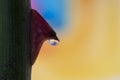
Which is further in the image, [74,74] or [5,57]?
[74,74]

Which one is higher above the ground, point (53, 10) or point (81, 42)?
point (53, 10)

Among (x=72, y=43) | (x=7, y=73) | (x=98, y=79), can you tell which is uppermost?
(x=72, y=43)

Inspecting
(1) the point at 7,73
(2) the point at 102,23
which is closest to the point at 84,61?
(2) the point at 102,23

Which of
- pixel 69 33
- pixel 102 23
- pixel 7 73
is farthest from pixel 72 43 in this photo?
pixel 7 73

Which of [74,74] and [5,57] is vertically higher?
[74,74]

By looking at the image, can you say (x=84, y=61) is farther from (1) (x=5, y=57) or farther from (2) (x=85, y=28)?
(1) (x=5, y=57)
